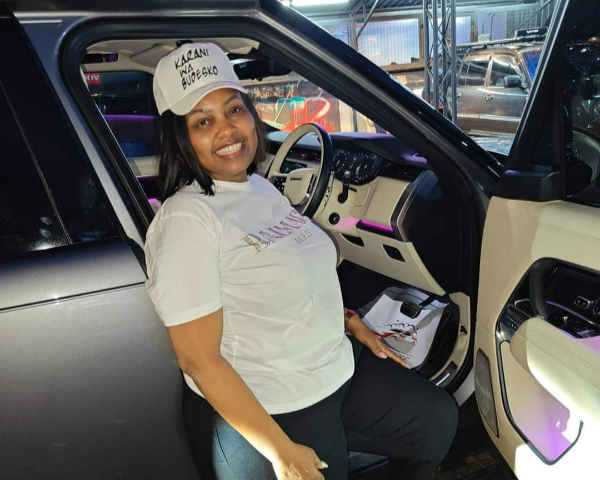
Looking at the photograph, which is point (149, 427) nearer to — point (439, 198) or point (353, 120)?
point (439, 198)

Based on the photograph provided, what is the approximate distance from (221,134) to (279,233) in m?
0.27

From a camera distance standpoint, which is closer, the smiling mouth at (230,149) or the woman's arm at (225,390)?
the woman's arm at (225,390)

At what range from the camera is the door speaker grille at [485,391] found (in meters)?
1.56

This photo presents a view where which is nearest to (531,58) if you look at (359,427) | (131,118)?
(131,118)

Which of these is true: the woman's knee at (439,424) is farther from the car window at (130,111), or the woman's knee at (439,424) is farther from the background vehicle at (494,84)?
the background vehicle at (494,84)

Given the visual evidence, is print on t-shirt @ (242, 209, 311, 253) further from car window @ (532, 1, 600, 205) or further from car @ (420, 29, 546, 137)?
car @ (420, 29, 546, 137)

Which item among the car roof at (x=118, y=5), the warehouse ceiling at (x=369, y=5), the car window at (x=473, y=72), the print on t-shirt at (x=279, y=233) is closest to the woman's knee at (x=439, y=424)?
the print on t-shirt at (x=279, y=233)

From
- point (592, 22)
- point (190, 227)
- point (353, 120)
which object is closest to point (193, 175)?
point (190, 227)

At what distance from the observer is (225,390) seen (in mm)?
1065

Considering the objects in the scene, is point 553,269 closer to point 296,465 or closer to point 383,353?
point 383,353

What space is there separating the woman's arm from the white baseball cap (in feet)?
1.58

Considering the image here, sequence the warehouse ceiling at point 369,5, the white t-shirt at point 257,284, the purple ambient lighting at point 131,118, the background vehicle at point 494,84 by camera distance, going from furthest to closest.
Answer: the warehouse ceiling at point 369,5
the background vehicle at point 494,84
the purple ambient lighting at point 131,118
the white t-shirt at point 257,284

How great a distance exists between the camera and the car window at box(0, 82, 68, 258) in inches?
46.5

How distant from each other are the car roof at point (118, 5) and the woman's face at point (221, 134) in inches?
10.6
